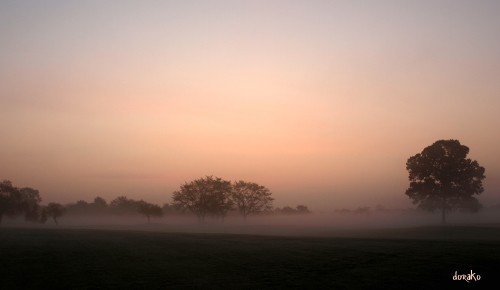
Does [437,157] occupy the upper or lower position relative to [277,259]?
upper

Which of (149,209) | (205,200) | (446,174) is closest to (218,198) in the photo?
(205,200)

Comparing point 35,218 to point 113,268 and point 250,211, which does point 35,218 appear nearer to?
point 250,211

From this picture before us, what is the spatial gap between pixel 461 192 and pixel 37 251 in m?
74.0

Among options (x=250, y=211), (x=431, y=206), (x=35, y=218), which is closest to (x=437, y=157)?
(x=431, y=206)

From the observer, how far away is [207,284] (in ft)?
67.6

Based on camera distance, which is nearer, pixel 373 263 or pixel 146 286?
pixel 146 286

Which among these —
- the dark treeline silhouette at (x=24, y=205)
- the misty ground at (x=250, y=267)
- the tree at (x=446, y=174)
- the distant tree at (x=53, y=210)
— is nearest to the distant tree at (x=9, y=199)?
the dark treeline silhouette at (x=24, y=205)

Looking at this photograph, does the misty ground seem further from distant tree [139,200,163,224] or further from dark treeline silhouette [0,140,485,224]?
distant tree [139,200,163,224]

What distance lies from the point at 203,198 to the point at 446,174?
66.0m

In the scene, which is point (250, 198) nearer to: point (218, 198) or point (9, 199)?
point (218, 198)

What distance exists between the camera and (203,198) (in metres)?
122

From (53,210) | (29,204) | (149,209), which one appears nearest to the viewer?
(29,204)

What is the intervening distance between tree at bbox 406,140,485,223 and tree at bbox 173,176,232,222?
56.5 m

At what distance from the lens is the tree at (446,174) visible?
7969 centimetres
